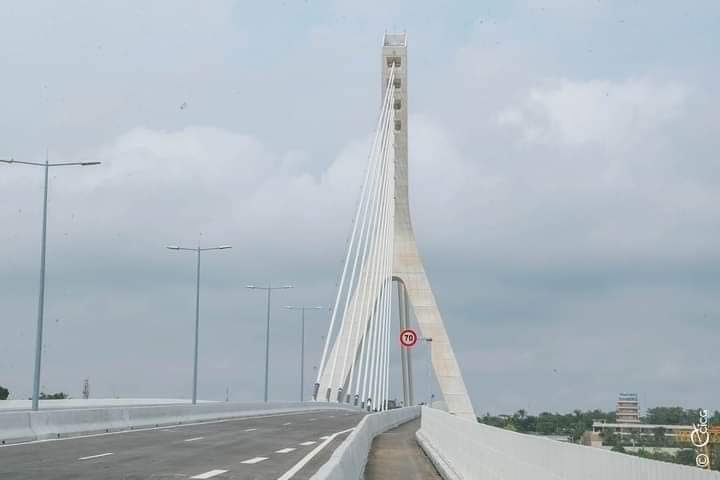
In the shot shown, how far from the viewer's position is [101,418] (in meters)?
33.6

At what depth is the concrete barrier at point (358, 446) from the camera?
10859 millimetres

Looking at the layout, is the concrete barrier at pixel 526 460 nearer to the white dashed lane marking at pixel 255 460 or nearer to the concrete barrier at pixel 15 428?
the white dashed lane marking at pixel 255 460

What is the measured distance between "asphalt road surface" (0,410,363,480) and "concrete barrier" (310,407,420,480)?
2.84ft

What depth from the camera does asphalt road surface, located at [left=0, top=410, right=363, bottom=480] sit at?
18.4 m

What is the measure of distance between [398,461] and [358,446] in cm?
833

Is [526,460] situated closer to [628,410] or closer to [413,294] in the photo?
[628,410]

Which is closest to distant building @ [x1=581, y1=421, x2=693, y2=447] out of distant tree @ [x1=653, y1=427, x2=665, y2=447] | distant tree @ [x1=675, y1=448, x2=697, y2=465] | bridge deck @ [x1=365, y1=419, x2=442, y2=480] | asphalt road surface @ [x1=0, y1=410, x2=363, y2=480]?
distant tree @ [x1=653, y1=427, x2=665, y2=447]

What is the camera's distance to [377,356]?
5984 centimetres

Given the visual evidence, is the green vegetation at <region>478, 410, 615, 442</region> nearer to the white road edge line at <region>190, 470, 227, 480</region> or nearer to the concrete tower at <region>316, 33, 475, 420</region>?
the white road edge line at <region>190, 470, 227, 480</region>

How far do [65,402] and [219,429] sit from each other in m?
25.1

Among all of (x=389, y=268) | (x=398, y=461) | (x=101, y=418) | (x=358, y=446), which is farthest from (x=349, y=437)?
(x=389, y=268)

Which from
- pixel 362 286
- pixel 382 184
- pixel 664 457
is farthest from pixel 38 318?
pixel 382 184

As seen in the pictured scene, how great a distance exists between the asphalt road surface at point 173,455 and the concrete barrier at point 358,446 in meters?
0.87

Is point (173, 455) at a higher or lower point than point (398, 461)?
higher
